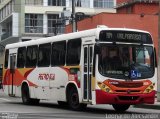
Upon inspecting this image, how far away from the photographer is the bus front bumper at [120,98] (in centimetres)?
1905

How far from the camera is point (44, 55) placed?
940 inches

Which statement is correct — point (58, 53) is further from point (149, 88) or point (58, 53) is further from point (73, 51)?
point (149, 88)

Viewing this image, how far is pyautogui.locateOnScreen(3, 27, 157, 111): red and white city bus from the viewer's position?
755 inches

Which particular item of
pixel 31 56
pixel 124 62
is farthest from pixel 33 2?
pixel 124 62

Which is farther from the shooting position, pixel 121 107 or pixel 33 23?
pixel 33 23

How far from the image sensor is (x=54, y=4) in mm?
80438

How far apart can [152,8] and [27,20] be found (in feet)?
104

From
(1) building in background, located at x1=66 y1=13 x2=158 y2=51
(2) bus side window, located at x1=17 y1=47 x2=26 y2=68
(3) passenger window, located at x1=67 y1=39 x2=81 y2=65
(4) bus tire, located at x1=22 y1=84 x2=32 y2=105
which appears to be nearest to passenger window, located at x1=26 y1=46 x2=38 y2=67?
(2) bus side window, located at x1=17 y1=47 x2=26 y2=68

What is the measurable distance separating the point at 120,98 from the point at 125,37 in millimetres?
2334

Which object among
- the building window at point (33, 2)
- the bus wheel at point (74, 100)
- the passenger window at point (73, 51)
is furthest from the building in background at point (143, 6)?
the bus wheel at point (74, 100)

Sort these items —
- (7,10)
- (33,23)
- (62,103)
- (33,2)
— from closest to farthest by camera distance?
(62,103) → (33,23) → (33,2) → (7,10)

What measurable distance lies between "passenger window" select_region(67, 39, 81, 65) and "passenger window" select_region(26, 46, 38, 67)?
362cm

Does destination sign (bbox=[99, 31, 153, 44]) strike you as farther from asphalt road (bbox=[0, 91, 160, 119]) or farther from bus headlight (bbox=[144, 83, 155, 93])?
asphalt road (bbox=[0, 91, 160, 119])

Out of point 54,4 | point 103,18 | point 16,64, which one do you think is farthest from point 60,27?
point 16,64
